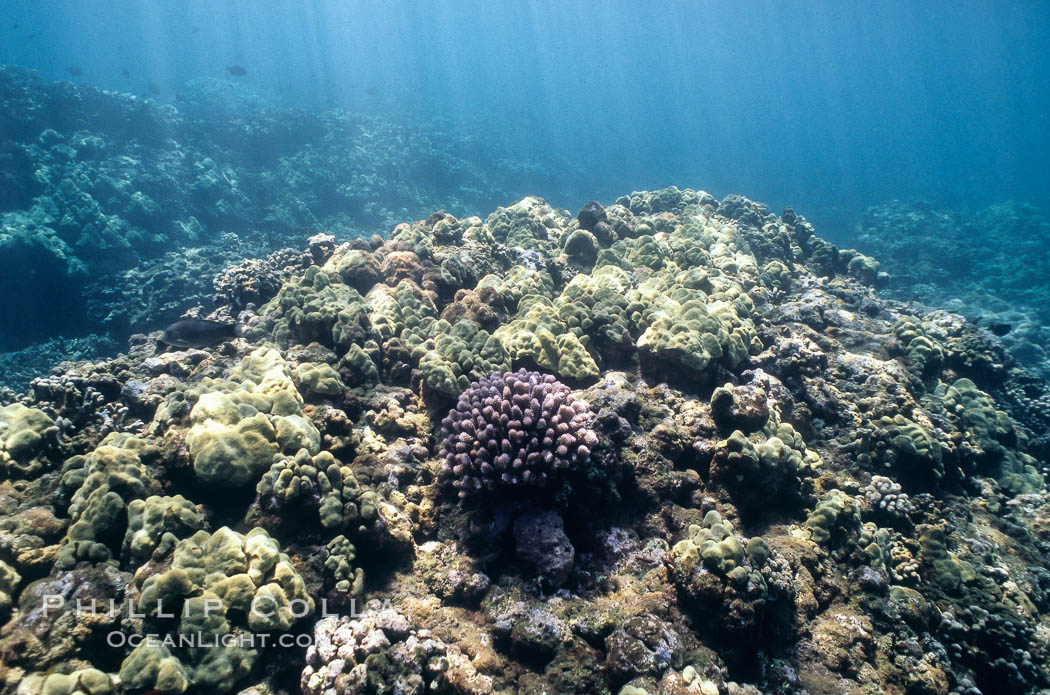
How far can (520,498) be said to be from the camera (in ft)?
15.6

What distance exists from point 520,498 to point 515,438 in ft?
2.25

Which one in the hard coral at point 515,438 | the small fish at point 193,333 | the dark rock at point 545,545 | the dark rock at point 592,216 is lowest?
the dark rock at point 545,545

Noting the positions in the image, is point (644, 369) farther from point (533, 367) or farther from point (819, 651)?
point (819, 651)

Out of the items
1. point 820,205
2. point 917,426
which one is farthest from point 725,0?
point 917,426

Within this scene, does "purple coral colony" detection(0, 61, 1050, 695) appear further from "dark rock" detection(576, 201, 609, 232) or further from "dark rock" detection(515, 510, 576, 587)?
"dark rock" detection(576, 201, 609, 232)

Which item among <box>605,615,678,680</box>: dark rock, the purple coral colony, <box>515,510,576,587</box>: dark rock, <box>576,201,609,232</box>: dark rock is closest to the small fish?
the purple coral colony

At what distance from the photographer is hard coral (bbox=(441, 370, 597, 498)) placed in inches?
179

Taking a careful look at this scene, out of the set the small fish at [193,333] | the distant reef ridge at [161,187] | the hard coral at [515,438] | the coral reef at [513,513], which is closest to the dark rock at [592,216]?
the coral reef at [513,513]

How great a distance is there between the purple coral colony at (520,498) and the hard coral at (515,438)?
4 centimetres

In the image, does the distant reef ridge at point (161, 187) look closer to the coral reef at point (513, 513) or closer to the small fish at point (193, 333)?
the small fish at point (193, 333)

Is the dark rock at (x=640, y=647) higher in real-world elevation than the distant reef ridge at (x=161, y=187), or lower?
lower

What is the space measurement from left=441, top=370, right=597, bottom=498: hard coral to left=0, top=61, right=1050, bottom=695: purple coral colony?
4cm

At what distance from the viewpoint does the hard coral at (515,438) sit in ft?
14.9

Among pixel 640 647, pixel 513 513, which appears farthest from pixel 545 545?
pixel 640 647
